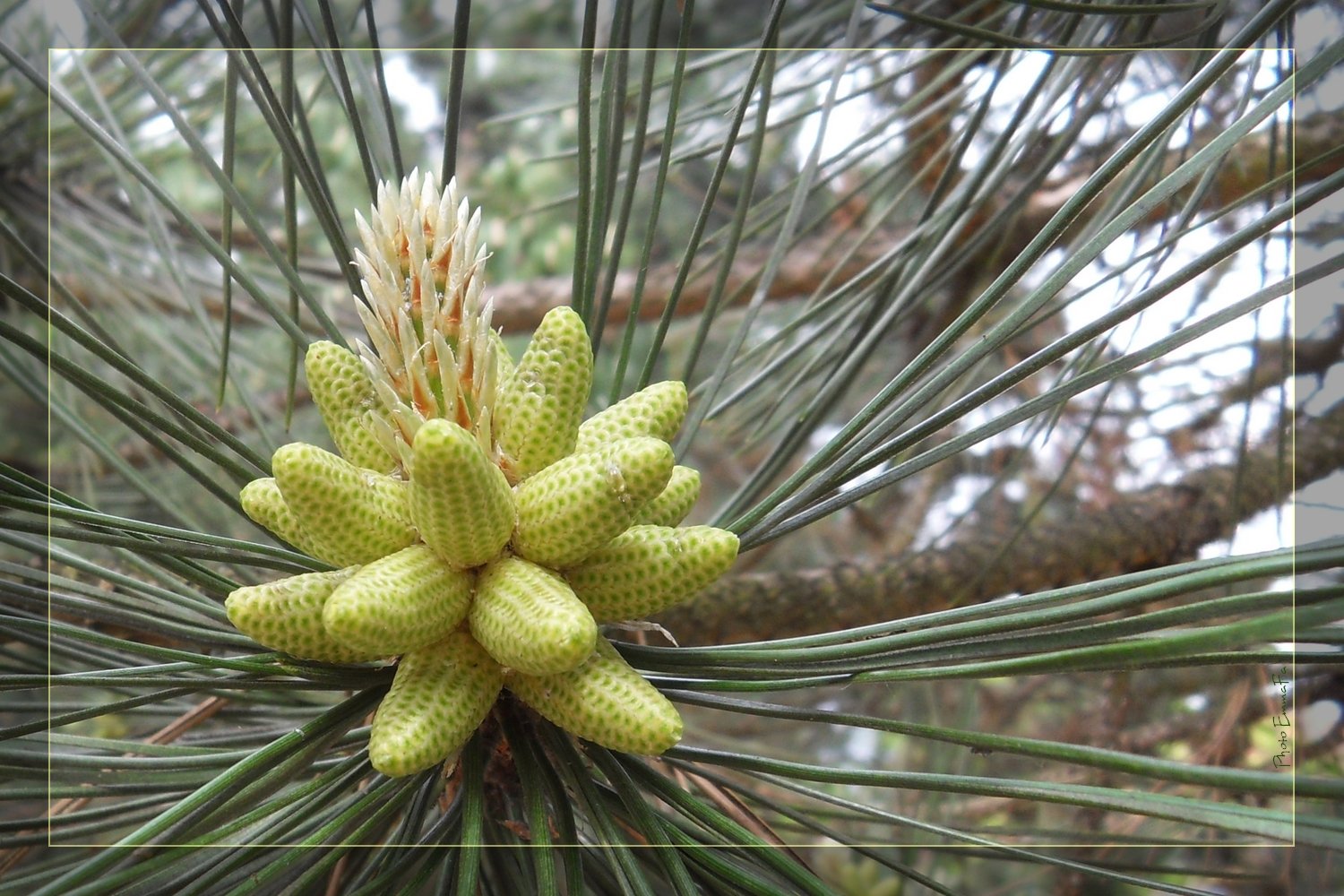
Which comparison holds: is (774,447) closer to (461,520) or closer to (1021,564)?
(461,520)

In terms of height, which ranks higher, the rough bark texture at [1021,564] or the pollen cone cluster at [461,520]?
the rough bark texture at [1021,564]

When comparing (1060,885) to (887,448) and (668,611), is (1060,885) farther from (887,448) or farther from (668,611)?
(887,448)

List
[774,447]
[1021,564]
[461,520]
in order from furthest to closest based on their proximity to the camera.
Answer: [1021,564] → [774,447] → [461,520]

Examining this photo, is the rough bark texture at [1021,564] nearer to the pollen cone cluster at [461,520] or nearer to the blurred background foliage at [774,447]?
the blurred background foliage at [774,447]

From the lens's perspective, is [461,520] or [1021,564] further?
[1021,564]

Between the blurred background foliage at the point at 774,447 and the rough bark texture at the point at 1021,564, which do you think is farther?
the rough bark texture at the point at 1021,564

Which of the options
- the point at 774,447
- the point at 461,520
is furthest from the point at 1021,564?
the point at 461,520

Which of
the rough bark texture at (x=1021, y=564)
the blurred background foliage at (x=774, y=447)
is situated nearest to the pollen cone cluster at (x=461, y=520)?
the blurred background foliage at (x=774, y=447)
